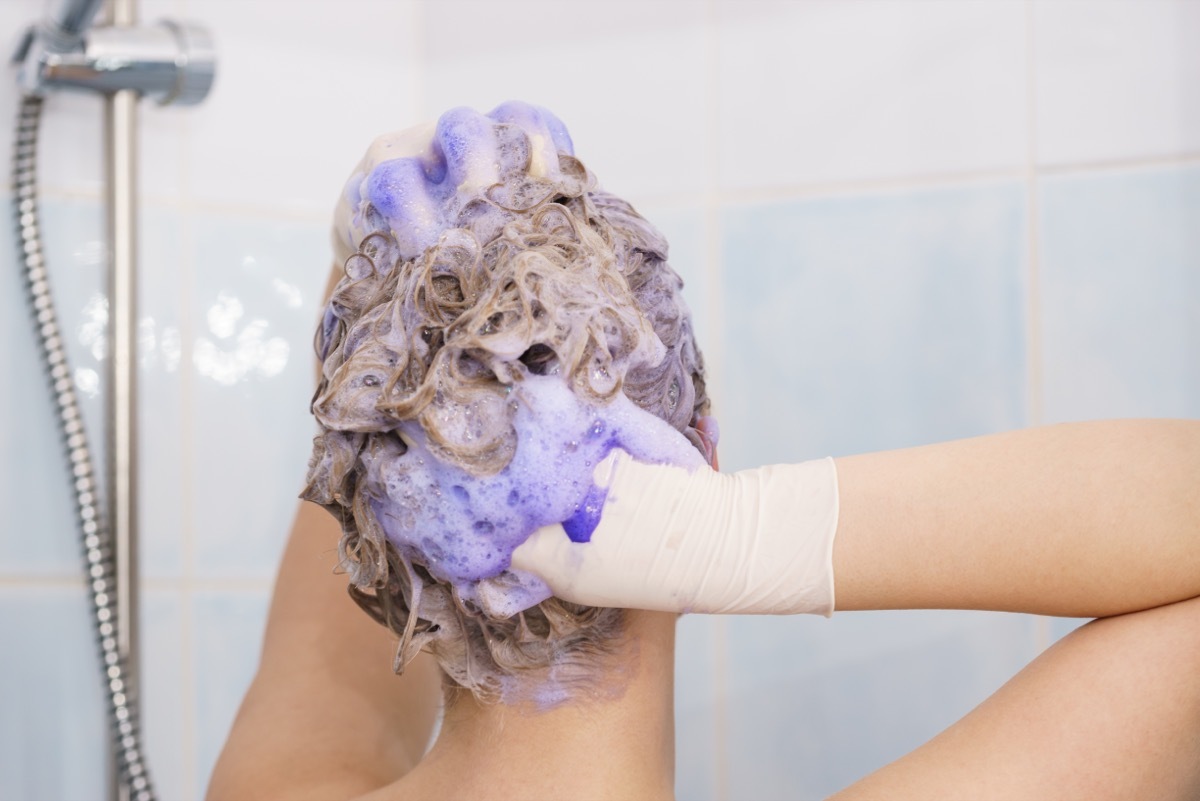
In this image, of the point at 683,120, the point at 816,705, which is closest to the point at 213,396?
the point at 683,120

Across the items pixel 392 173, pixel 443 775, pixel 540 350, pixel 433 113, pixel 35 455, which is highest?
pixel 433 113

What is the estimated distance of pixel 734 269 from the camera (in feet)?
3.98

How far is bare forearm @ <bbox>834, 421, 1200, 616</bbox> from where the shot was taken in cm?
62

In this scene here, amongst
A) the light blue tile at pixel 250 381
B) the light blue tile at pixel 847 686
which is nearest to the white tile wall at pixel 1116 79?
the light blue tile at pixel 847 686

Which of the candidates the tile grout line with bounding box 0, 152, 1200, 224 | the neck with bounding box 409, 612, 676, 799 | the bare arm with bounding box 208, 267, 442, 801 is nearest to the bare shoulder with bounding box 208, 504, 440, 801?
the bare arm with bounding box 208, 267, 442, 801

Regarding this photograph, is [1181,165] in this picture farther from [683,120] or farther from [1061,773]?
[1061,773]

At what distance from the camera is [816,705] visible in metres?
1.16

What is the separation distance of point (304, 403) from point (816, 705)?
2.20 feet

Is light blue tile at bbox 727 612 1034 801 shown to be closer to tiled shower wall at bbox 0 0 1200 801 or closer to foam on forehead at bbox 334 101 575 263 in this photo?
tiled shower wall at bbox 0 0 1200 801

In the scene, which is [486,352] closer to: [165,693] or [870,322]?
[870,322]

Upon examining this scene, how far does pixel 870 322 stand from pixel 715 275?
184 millimetres

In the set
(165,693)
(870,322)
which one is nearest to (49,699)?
(165,693)

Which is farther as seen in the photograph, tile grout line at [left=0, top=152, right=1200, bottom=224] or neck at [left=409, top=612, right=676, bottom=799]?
tile grout line at [left=0, top=152, right=1200, bottom=224]

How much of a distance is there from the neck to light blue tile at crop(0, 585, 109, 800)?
1.98 ft
